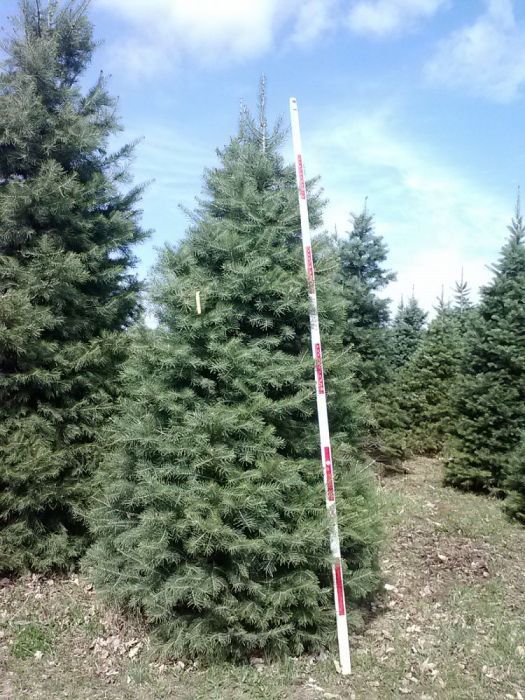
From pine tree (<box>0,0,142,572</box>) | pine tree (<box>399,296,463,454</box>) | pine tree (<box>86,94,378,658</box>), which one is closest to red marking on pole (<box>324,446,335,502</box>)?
pine tree (<box>86,94,378,658</box>)

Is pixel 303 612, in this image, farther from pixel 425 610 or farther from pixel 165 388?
pixel 165 388

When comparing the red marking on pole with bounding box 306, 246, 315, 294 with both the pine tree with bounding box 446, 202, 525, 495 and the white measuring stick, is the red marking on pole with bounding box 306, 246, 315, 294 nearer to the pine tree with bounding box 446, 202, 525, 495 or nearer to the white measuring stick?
the white measuring stick

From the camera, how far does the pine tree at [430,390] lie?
10.8 m

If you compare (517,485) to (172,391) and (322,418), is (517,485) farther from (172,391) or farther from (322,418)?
(172,391)

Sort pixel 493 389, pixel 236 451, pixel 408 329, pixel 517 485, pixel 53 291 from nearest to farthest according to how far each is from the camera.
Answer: pixel 236 451
pixel 53 291
pixel 517 485
pixel 493 389
pixel 408 329

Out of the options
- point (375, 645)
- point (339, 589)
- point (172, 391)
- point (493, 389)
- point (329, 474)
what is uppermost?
point (172, 391)

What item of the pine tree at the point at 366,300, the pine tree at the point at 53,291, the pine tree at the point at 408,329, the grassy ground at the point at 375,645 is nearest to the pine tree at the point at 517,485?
the grassy ground at the point at 375,645

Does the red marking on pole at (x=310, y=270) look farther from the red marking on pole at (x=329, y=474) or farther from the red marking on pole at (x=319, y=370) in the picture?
the red marking on pole at (x=329, y=474)

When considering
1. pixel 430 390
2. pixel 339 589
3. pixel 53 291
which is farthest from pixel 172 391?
pixel 430 390

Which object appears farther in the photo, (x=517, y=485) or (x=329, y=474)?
(x=517, y=485)

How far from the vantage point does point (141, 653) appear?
180 inches

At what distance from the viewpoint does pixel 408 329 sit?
1741 cm

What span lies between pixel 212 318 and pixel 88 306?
8.77ft

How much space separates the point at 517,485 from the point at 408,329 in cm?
1036
